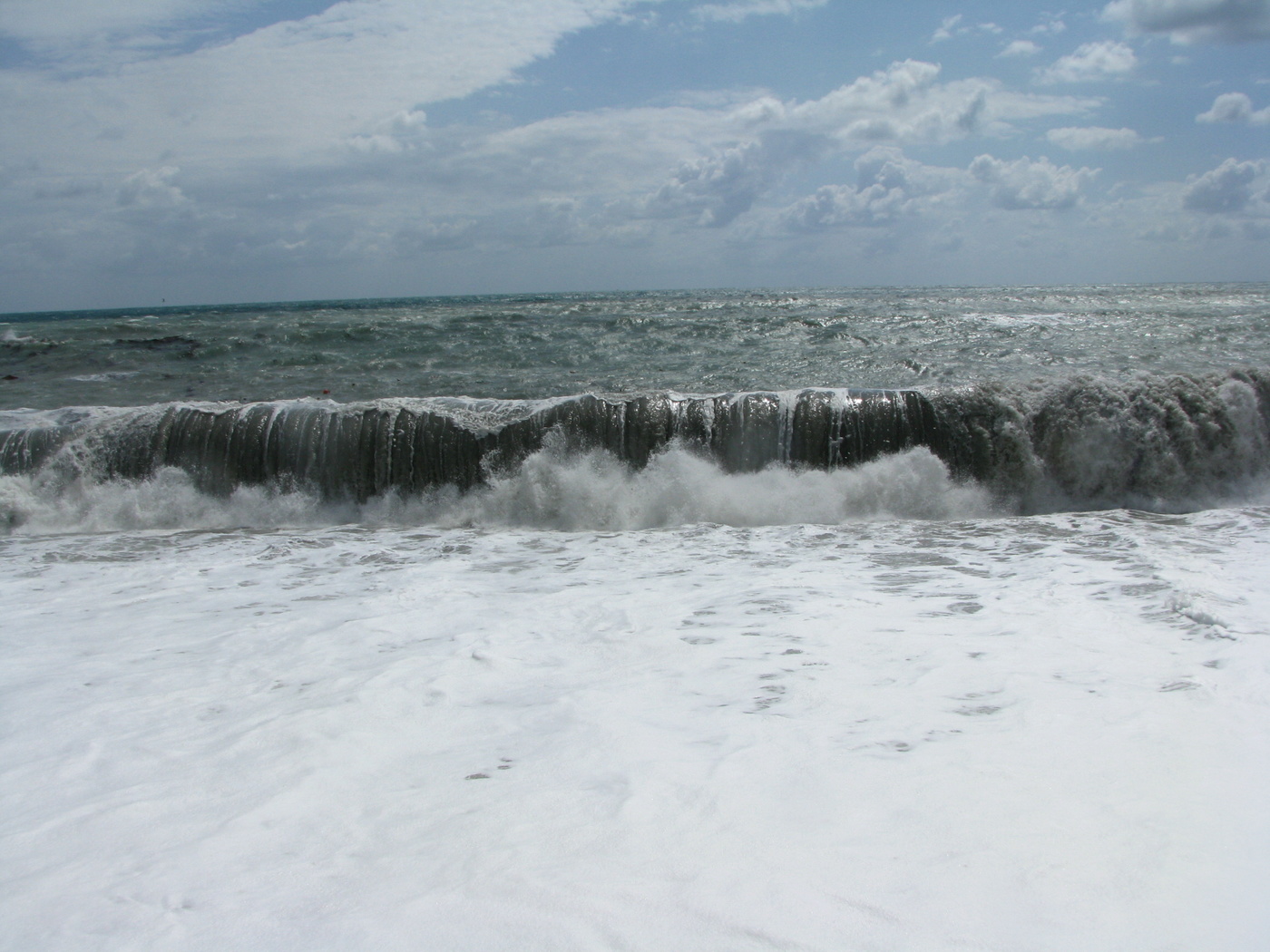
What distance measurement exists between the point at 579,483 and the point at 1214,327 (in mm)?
19726

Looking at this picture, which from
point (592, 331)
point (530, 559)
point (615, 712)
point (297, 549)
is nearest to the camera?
point (615, 712)

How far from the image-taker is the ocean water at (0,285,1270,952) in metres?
2.35

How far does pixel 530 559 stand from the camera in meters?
7.03

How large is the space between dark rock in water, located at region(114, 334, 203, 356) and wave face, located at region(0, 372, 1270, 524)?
12.1 m

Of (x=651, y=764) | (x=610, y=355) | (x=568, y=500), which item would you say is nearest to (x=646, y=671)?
(x=651, y=764)

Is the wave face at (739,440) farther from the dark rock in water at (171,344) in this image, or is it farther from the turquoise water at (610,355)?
the dark rock in water at (171,344)

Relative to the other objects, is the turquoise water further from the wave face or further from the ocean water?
the ocean water

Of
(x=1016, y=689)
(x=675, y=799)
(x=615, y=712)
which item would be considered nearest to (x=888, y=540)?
(x=1016, y=689)

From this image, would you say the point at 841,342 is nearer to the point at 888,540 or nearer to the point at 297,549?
the point at 888,540

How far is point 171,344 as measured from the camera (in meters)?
23.2

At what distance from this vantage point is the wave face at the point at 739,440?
9.45m

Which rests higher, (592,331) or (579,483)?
(592,331)

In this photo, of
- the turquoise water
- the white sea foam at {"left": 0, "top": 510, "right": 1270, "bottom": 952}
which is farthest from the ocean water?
the turquoise water

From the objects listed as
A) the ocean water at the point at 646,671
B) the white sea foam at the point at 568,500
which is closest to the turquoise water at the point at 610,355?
the white sea foam at the point at 568,500
